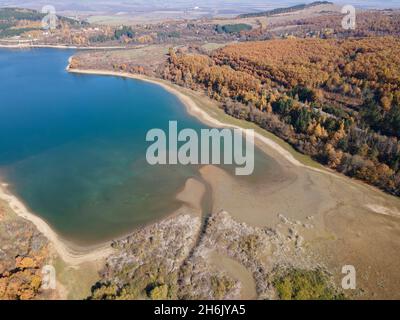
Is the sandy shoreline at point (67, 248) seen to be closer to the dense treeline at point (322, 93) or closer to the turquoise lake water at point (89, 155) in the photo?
the turquoise lake water at point (89, 155)

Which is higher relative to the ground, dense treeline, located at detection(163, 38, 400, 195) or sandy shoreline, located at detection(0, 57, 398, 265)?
dense treeline, located at detection(163, 38, 400, 195)

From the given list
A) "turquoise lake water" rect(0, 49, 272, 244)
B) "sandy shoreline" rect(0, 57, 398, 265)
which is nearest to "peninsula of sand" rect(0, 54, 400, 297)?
"sandy shoreline" rect(0, 57, 398, 265)

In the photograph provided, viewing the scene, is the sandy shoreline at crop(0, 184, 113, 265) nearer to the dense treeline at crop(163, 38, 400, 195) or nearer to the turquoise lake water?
the turquoise lake water

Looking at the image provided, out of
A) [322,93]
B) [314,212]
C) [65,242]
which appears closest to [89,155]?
[65,242]

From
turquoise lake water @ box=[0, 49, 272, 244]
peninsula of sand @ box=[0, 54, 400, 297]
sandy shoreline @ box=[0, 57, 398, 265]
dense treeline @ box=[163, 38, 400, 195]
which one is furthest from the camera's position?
dense treeline @ box=[163, 38, 400, 195]

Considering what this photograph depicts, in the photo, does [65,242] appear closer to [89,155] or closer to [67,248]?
[67,248]

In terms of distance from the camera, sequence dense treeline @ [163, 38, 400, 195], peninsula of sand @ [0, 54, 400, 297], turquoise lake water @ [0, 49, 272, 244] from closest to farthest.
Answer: peninsula of sand @ [0, 54, 400, 297] → turquoise lake water @ [0, 49, 272, 244] → dense treeline @ [163, 38, 400, 195]

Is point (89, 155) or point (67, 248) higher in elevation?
point (89, 155)
